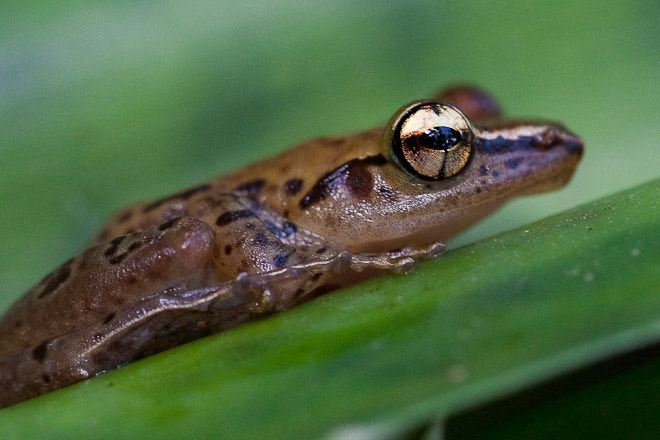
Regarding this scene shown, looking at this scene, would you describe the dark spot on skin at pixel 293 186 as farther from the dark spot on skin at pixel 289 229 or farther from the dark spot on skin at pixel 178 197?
the dark spot on skin at pixel 178 197

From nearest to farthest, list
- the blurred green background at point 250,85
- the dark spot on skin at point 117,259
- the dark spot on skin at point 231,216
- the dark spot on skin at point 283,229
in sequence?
1. the dark spot on skin at point 117,259
2. the dark spot on skin at point 231,216
3. the dark spot on skin at point 283,229
4. the blurred green background at point 250,85

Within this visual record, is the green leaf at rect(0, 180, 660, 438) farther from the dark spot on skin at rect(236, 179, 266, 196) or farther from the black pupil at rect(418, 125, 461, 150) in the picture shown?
the dark spot on skin at rect(236, 179, 266, 196)

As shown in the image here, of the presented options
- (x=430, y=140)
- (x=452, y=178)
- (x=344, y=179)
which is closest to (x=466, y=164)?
(x=452, y=178)

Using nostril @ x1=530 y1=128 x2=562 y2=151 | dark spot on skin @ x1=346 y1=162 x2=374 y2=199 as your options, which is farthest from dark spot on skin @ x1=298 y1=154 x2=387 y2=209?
nostril @ x1=530 y1=128 x2=562 y2=151

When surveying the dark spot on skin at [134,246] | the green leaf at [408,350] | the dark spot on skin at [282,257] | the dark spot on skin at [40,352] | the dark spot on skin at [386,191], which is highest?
the dark spot on skin at [386,191]

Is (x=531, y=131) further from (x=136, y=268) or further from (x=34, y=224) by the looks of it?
(x=34, y=224)

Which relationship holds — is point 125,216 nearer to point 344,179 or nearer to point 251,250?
point 251,250

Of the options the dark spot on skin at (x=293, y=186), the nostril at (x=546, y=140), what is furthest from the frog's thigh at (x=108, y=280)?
the nostril at (x=546, y=140)
